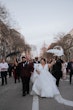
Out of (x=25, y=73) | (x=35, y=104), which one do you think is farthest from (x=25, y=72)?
(x=35, y=104)

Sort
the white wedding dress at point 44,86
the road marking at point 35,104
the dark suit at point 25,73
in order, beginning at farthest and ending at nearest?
the dark suit at point 25,73, the white wedding dress at point 44,86, the road marking at point 35,104

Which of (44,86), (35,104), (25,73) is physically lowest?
(35,104)

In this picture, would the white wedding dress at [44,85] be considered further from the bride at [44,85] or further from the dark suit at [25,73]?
the dark suit at [25,73]

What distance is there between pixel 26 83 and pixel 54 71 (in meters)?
3.85

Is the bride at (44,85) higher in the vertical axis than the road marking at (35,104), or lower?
higher

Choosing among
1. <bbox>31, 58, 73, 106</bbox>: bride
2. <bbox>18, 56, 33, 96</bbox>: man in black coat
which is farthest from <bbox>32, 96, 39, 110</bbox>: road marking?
<bbox>18, 56, 33, 96</bbox>: man in black coat

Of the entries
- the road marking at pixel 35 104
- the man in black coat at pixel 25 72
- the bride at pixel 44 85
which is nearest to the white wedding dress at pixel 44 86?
the bride at pixel 44 85

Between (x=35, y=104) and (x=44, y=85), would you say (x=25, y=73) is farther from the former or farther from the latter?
(x=35, y=104)

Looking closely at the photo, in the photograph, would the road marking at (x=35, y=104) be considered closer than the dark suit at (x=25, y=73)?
Yes

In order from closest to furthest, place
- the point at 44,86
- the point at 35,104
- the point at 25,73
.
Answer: the point at 35,104
the point at 44,86
the point at 25,73

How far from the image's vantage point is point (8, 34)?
4944 centimetres

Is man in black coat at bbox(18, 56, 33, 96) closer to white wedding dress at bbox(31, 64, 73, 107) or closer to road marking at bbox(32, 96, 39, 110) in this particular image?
white wedding dress at bbox(31, 64, 73, 107)

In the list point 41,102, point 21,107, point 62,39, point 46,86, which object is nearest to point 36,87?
point 46,86

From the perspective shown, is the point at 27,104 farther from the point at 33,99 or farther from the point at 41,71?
the point at 41,71
